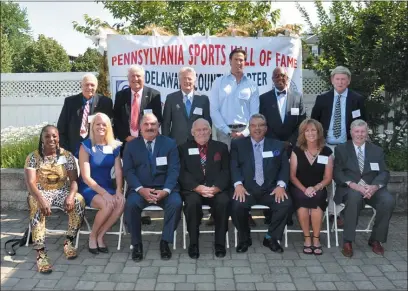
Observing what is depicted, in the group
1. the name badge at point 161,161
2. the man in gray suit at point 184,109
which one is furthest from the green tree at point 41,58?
the name badge at point 161,161

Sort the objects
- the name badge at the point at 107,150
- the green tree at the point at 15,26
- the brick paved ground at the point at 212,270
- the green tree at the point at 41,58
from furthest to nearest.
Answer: the green tree at the point at 15,26 < the green tree at the point at 41,58 < the name badge at the point at 107,150 < the brick paved ground at the point at 212,270

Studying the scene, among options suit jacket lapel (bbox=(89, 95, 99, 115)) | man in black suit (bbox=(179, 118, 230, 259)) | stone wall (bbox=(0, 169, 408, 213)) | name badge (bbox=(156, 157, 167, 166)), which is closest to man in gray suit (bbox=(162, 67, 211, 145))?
man in black suit (bbox=(179, 118, 230, 259))

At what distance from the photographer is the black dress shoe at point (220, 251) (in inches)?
167

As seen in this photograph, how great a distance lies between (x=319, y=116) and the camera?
5102 mm

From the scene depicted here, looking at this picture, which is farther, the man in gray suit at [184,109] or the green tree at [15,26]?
the green tree at [15,26]

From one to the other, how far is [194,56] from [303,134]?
2.48 meters

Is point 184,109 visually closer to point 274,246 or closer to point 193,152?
point 193,152

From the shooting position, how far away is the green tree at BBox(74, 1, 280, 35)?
9000mm

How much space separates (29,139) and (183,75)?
3.44 meters

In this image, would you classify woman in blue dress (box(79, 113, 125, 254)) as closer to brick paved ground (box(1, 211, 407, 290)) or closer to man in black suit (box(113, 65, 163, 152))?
brick paved ground (box(1, 211, 407, 290))

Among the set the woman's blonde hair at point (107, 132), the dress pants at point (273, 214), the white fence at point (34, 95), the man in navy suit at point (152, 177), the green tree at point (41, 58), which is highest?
the green tree at point (41, 58)

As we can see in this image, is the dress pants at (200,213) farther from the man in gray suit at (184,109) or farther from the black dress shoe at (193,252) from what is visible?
the man in gray suit at (184,109)

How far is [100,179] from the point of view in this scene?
4500 millimetres

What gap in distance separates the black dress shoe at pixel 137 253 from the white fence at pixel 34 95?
204 inches
